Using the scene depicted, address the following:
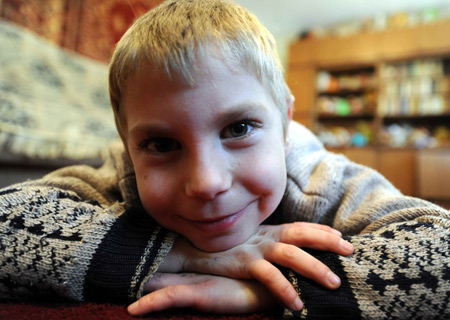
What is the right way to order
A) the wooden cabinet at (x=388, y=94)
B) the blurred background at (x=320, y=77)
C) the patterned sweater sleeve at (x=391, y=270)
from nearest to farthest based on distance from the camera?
the patterned sweater sleeve at (x=391, y=270) < the blurred background at (x=320, y=77) < the wooden cabinet at (x=388, y=94)

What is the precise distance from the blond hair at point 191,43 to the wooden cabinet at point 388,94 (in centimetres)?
270

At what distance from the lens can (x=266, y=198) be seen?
0.52m

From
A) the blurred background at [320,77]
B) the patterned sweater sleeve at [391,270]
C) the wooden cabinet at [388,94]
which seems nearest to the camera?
the patterned sweater sleeve at [391,270]

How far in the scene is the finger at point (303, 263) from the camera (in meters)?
0.43

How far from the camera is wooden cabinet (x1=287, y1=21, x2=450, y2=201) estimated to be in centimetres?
339

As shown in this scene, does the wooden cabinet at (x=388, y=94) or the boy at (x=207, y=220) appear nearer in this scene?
the boy at (x=207, y=220)

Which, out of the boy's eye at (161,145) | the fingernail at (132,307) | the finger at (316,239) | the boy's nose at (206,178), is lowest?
the fingernail at (132,307)

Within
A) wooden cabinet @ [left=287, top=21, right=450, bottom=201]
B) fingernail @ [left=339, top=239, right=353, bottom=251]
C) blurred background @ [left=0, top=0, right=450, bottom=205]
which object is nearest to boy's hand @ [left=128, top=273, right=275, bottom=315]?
fingernail @ [left=339, top=239, right=353, bottom=251]

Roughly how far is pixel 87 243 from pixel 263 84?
1.15 ft

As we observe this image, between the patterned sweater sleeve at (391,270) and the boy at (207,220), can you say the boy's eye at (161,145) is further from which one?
the patterned sweater sleeve at (391,270)

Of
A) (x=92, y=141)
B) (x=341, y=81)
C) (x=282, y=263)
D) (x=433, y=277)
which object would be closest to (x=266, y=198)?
(x=282, y=263)

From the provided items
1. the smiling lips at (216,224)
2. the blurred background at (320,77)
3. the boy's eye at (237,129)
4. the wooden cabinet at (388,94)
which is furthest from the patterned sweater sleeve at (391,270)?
the wooden cabinet at (388,94)

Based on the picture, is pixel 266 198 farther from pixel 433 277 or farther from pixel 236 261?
pixel 433 277

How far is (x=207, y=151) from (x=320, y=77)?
4.10m
